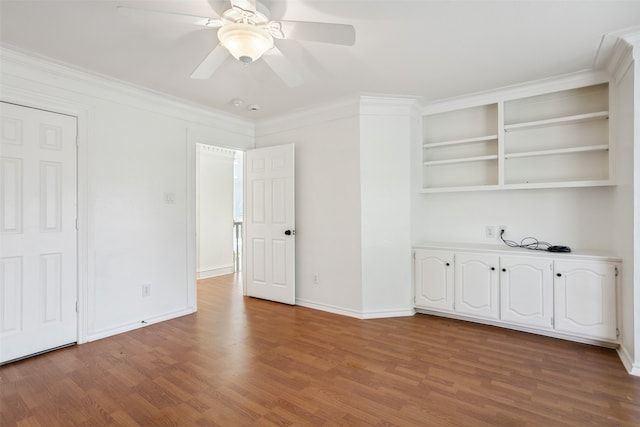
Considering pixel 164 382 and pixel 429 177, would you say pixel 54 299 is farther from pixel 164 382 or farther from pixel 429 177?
pixel 429 177

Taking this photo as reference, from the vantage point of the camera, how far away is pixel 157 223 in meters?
3.54

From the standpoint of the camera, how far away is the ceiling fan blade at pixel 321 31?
1.75 meters

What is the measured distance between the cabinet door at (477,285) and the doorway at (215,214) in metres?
4.18

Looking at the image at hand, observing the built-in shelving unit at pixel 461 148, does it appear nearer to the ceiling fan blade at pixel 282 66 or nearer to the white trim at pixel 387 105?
the white trim at pixel 387 105

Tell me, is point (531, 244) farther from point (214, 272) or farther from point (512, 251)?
point (214, 272)

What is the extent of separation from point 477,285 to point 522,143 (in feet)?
5.15

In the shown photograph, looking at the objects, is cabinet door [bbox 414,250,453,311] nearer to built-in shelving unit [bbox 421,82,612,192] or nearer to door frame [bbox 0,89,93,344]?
built-in shelving unit [bbox 421,82,612,192]

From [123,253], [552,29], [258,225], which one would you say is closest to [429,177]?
[552,29]

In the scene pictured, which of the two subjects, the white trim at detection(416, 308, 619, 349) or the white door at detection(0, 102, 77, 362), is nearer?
the white door at detection(0, 102, 77, 362)

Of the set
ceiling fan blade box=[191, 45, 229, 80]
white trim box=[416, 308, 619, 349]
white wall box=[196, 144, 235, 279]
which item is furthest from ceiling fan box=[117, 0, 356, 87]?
white wall box=[196, 144, 235, 279]

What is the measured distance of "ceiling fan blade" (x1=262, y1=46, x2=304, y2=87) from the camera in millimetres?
2145

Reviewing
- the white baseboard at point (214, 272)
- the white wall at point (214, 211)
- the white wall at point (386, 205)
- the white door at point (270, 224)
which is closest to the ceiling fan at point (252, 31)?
the white wall at point (386, 205)

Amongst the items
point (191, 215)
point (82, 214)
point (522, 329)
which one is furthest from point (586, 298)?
point (82, 214)

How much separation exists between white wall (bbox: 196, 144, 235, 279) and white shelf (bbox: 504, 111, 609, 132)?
4.50 m
